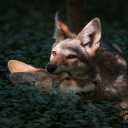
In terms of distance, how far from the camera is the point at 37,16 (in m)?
16.3

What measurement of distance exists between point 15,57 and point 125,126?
3775 mm

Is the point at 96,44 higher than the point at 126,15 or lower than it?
lower

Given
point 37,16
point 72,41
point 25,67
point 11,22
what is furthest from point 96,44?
point 37,16

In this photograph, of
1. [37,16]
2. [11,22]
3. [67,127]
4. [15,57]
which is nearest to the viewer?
[67,127]

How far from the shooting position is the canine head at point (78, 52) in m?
4.55

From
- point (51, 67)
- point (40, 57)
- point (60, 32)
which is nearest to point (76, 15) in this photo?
point (40, 57)

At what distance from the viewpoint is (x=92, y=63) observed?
4852mm

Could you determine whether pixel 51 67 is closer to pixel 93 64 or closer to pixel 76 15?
pixel 93 64

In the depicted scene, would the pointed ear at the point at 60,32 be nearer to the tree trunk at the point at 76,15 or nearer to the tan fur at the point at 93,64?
the tan fur at the point at 93,64

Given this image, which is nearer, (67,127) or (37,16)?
(67,127)

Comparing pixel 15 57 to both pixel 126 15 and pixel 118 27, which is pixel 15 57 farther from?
pixel 126 15

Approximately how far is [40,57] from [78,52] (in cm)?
228

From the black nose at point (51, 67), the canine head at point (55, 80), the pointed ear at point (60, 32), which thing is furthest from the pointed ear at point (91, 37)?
the black nose at point (51, 67)

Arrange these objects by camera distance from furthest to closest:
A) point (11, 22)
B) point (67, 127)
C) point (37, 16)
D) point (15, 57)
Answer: point (37, 16), point (11, 22), point (15, 57), point (67, 127)
